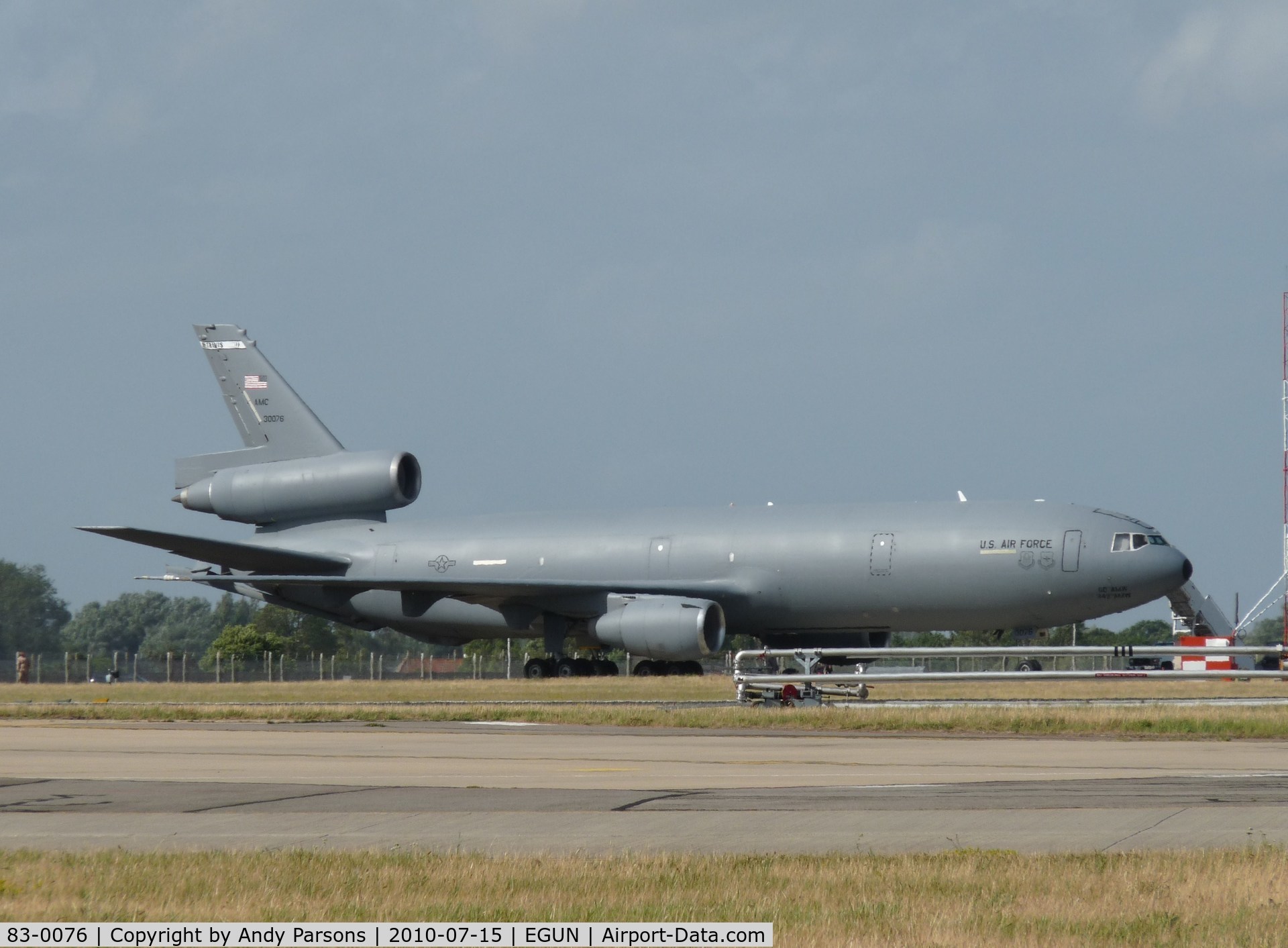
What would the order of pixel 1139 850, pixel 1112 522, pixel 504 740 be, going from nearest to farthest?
pixel 1139 850, pixel 504 740, pixel 1112 522

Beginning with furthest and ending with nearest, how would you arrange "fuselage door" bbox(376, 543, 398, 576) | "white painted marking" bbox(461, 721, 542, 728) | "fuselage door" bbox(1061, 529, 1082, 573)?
"fuselage door" bbox(376, 543, 398, 576)
"fuselage door" bbox(1061, 529, 1082, 573)
"white painted marking" bbox(461, 721, 542, 728)

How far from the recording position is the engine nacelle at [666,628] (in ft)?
112

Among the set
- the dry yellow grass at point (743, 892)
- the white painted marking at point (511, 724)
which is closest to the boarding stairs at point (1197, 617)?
the white painted marking at point (511, 724)

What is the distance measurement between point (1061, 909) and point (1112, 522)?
28879mm

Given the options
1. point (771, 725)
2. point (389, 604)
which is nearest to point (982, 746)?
point (771, 725)

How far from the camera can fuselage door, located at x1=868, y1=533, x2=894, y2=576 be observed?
116 ft

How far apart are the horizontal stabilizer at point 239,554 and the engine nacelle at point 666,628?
393 inches

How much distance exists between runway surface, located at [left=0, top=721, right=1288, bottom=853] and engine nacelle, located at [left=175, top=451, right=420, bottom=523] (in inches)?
984

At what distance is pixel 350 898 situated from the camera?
7.01 meters

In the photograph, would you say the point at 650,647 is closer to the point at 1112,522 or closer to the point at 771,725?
the point at 1112,522

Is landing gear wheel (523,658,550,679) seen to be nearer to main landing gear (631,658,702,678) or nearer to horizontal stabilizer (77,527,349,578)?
main landing gear (631,658,702,678)

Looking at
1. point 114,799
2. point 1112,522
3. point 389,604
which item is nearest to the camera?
point 114,799
